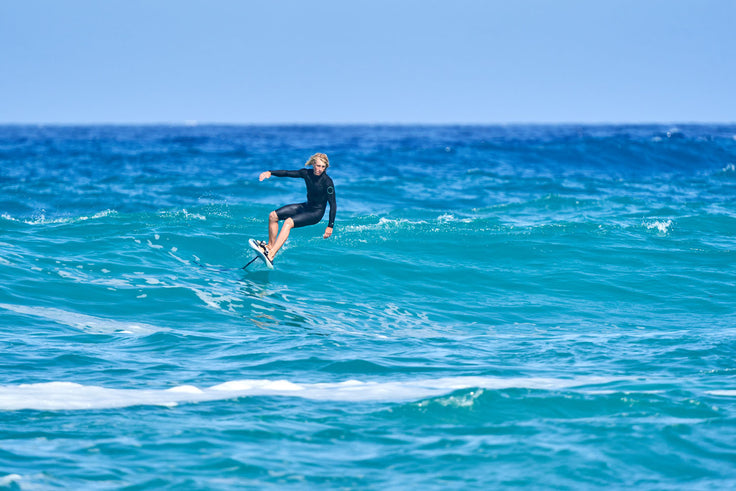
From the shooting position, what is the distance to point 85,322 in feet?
40.2

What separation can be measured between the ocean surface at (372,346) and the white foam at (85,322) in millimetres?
68

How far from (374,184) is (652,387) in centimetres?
2342

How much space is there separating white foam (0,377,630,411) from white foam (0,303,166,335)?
114 inches

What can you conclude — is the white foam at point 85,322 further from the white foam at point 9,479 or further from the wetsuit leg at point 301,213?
the white foam at point 9,479

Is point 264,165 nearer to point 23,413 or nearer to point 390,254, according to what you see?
point 390,254

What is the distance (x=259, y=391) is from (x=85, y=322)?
4783 millimetres

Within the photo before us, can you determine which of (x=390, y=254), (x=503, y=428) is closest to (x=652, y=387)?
(x=503, y=428)

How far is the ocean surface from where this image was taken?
6.88m

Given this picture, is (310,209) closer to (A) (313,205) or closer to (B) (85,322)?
(A) (313,205)

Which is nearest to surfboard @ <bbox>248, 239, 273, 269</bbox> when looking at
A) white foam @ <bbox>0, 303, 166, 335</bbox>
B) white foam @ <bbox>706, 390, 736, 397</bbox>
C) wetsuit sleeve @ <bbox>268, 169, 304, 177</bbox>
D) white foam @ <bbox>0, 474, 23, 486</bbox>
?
wetsuit sleeve @ <bbox>268, 169, 304, 177</bbox>

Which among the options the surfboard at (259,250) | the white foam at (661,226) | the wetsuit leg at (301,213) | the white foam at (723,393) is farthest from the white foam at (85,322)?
the white foam at (661,226)

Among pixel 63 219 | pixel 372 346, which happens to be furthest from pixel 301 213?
pixel 63 219

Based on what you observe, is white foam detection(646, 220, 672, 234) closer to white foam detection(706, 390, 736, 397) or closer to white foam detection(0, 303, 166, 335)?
white foam detection(706, 390, 736, 397)

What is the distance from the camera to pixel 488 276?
16.2m
